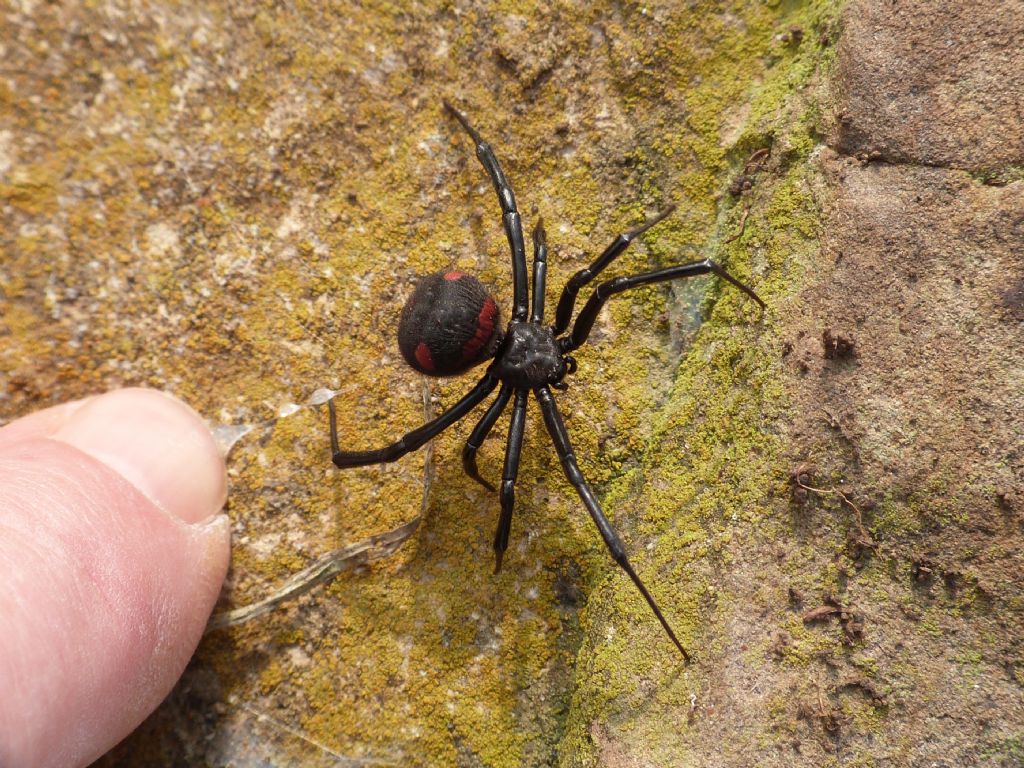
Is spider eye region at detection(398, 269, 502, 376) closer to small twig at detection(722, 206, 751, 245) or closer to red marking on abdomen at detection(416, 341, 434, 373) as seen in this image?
red marking on abdomen at detection(416, 341, 434, 373)

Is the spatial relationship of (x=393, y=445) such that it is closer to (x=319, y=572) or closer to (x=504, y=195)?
(x=319, y=572)

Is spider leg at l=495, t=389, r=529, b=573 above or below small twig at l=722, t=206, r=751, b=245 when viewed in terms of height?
below

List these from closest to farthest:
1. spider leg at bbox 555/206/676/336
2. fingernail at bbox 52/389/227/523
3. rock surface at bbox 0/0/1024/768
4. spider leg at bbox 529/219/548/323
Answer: rock surface at bbox 0/0/1024/768, fingernail at bbox 52/389/227/523, spider leg at bbox 555/206/676/336, spider leg at bbox 529/219/548/323

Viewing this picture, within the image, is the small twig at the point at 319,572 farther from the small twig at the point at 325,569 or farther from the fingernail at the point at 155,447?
the fingernail at the point at 155,447

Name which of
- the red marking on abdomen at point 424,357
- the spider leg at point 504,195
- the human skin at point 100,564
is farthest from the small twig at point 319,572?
the spider leg at point 504,195

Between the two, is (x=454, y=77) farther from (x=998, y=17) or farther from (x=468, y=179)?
(x=998, y=17)

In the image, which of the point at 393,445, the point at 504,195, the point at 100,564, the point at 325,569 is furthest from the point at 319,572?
the point at 504,195

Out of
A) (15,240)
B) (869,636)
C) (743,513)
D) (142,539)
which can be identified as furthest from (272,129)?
(869,636)

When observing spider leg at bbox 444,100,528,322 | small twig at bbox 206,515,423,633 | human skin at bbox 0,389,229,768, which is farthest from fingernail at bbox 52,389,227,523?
spider leg at bbox 444,100,528,322
